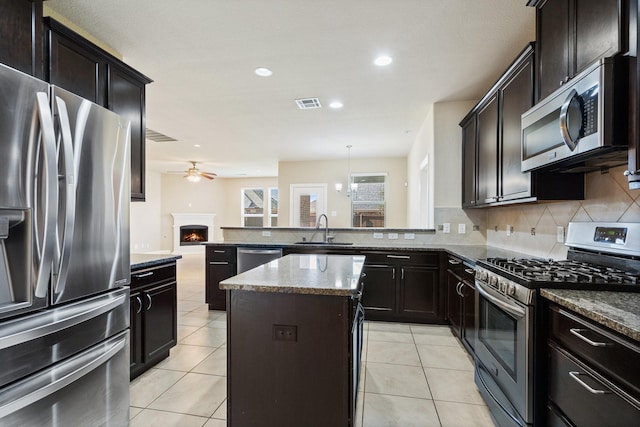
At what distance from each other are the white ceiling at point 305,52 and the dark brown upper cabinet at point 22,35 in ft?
1.97

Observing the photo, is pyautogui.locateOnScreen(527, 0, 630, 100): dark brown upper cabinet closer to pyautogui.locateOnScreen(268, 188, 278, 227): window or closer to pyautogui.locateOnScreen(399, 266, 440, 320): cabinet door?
pyautogui.locateOnScreen(399, 266, 440, 320): cabinet door

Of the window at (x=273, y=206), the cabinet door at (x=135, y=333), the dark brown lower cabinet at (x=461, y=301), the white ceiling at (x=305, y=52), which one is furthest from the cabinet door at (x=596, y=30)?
the window at (x=273, y=206)

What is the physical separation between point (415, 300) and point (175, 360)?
8.36 feet

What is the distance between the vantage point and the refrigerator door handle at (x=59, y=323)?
125 cm

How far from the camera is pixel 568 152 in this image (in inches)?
60.8

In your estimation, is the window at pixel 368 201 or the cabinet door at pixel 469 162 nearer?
the cabinet door at pixel 469 162

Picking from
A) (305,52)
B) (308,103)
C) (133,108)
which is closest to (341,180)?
(308,103)

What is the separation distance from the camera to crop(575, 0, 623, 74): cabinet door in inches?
52.3

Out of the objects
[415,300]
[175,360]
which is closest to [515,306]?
[415,300]

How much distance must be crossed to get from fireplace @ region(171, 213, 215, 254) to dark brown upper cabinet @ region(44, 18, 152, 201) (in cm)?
843

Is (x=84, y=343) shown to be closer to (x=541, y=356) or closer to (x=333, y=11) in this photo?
(x=541, y=356)

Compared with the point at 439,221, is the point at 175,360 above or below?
below

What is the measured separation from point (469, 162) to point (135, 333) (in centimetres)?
362

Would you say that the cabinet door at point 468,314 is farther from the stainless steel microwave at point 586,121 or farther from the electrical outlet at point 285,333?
the electrical outlet at point 285,333
